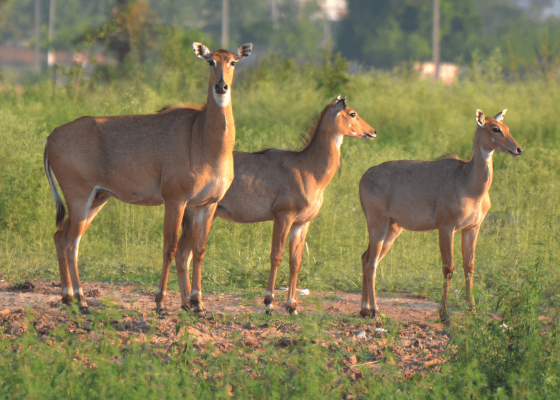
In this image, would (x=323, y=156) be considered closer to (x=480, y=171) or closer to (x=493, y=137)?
(x=480, y=171)

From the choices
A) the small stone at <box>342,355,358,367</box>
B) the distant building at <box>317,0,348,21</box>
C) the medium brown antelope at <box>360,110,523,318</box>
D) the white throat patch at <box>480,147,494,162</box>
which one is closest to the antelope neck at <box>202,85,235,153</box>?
the medium brown antelope at <box>360,110,523,318</box>

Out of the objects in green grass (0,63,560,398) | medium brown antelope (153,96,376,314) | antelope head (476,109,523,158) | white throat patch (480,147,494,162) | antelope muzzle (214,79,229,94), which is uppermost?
antelope muzzle (214,79,229,94)

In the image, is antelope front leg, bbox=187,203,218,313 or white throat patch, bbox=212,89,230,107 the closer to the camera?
white throat patch, bbox=212,89,230,107

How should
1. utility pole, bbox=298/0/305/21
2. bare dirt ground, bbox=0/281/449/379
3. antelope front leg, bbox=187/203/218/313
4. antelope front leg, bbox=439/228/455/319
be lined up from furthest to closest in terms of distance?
1. utility pole, bbox=298/0/305/21
2. antelope front leg, bbox=439/228/455/319
3. antelope front leg, bbox=187/203/218/313
4. bare dirt ground, bbox=0/281/449/379

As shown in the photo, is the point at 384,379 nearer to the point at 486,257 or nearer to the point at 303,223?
the point at 303,223

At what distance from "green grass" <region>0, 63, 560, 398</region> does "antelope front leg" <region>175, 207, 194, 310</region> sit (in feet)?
4.31

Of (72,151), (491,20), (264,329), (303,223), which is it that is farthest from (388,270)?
(491,20)

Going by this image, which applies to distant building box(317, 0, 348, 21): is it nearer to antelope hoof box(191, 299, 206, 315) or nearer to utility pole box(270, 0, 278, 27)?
utility pole box(270, 0, 278, 27)

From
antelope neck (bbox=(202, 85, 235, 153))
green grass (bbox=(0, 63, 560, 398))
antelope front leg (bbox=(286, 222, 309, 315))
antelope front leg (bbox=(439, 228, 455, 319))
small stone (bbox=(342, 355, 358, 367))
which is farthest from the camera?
antelope front leg (bbox=(286, 222, 309, 315))

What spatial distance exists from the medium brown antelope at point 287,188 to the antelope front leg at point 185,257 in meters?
0.01

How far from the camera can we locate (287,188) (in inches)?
339

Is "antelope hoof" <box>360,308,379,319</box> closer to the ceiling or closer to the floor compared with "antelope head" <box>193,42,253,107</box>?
closer to the floor

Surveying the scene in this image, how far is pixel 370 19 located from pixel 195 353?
5227cm

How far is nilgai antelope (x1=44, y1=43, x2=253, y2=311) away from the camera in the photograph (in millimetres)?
7527
